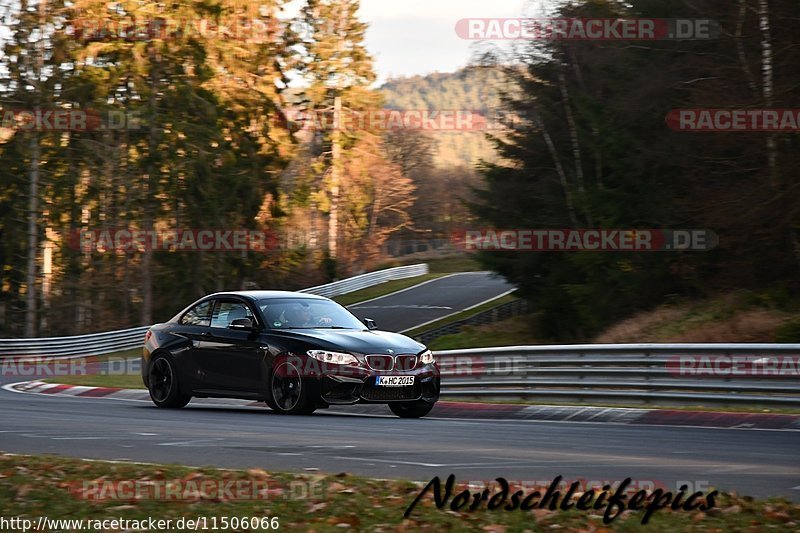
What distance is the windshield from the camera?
16.3m

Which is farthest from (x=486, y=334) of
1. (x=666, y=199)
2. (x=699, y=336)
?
(x=699, y=336)

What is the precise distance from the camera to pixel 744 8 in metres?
29.8

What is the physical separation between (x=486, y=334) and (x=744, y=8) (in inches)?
747

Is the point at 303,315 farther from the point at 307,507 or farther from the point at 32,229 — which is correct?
the point at 32,229

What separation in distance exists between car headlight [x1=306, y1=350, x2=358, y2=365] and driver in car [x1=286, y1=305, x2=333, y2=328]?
106 centimetres

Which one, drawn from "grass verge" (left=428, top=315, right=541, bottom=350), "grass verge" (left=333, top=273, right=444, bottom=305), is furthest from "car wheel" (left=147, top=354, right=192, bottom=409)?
"grass verge" (left=333, top=273, right=444, bottom=305)

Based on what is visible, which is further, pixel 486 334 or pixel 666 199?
pixel 486 334

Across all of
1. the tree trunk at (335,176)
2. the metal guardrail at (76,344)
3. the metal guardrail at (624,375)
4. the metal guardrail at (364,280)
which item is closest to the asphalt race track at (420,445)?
the metal guardrail at (624,375)

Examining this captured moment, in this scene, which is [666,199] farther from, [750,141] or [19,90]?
[19,90]

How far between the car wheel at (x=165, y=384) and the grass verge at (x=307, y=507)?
8466 mm

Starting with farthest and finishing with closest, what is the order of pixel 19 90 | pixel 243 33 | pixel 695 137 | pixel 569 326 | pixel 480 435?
pixel 243 33, pixel 19 90, pixel 569 326, pixel 695 137, pixel 480 435

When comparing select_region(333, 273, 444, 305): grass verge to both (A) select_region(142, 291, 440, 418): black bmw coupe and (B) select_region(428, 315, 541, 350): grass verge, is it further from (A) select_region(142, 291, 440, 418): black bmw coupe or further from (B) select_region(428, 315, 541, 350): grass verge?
(A) select_region(142, 291, 440, 418): black bmw coupe

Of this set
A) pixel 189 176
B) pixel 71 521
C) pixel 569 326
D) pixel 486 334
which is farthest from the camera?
pixel 189 176

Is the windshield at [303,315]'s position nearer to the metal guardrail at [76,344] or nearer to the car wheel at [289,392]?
the car wheel at [289,392]
